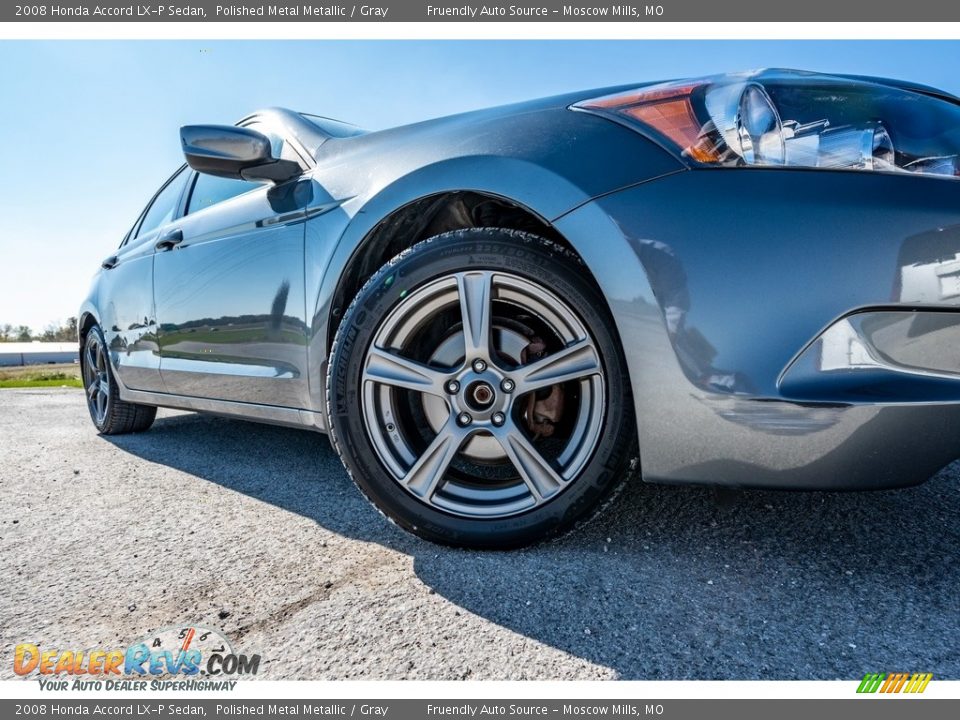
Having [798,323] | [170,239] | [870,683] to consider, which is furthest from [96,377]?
[870,683]

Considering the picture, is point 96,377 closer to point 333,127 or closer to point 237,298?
point 237,298

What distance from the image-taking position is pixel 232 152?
2064mm

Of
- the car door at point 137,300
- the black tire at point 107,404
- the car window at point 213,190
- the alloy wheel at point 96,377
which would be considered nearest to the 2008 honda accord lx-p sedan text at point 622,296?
the car window at point 213,190

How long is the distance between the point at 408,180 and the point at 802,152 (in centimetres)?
98

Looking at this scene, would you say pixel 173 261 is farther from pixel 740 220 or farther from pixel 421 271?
pixel 740 220

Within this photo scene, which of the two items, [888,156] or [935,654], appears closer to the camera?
[935,654]

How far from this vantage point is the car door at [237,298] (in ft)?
6.51

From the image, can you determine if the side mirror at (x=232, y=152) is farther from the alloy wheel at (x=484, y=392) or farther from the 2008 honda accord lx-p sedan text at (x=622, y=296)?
the alloy wheel at (x=484, y=392)

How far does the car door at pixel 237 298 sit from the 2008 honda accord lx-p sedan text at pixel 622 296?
0.07ft

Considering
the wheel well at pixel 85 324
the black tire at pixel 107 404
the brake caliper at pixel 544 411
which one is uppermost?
the brake caliper at pixel 544 411

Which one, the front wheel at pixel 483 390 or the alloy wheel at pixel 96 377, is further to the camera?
the alloy wheel at pixel 96 377

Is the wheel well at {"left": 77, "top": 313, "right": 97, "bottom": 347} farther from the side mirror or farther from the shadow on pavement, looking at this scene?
the shadow on pavement

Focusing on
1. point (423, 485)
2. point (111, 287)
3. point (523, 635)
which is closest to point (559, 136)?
point (423, 485)

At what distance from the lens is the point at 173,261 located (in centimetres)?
270
